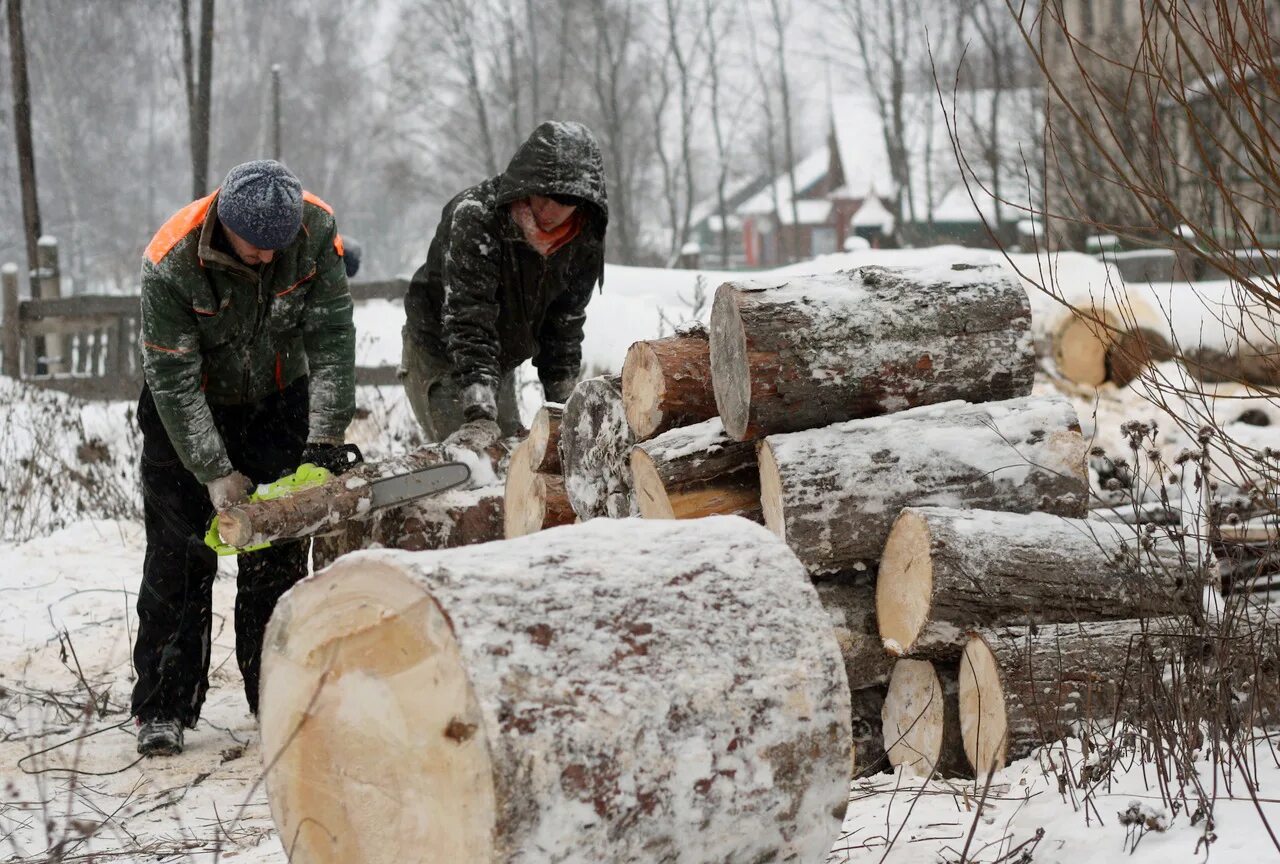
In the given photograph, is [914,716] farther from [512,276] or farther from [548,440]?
[512,276]

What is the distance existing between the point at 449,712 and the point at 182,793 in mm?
2147

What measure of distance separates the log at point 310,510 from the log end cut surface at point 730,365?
1.21 m

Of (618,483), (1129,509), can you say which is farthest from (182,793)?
(1129,509)

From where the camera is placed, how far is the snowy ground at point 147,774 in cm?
236

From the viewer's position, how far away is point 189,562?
4066mm

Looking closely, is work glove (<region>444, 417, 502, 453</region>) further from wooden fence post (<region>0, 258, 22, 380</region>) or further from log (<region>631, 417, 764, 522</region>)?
wooden fence post (<region>0, 258, 22, 380</region>)

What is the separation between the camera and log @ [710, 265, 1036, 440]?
3.36m

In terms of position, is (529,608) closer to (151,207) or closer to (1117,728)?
(1117,728)

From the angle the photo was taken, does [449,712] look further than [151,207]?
No

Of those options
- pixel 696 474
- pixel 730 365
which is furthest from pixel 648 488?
pixel 730 365

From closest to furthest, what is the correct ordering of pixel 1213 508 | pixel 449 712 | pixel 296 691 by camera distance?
1. pixel 449 712
2. pixel 296 691
3. pixel 1213 508

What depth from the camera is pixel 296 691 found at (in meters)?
2.14

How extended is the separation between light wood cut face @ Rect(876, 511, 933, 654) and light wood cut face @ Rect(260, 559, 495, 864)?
5.41 ft

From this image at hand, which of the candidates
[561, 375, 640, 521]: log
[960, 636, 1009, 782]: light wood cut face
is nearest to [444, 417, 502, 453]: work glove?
→ [561, 375, 640, 521]: log
